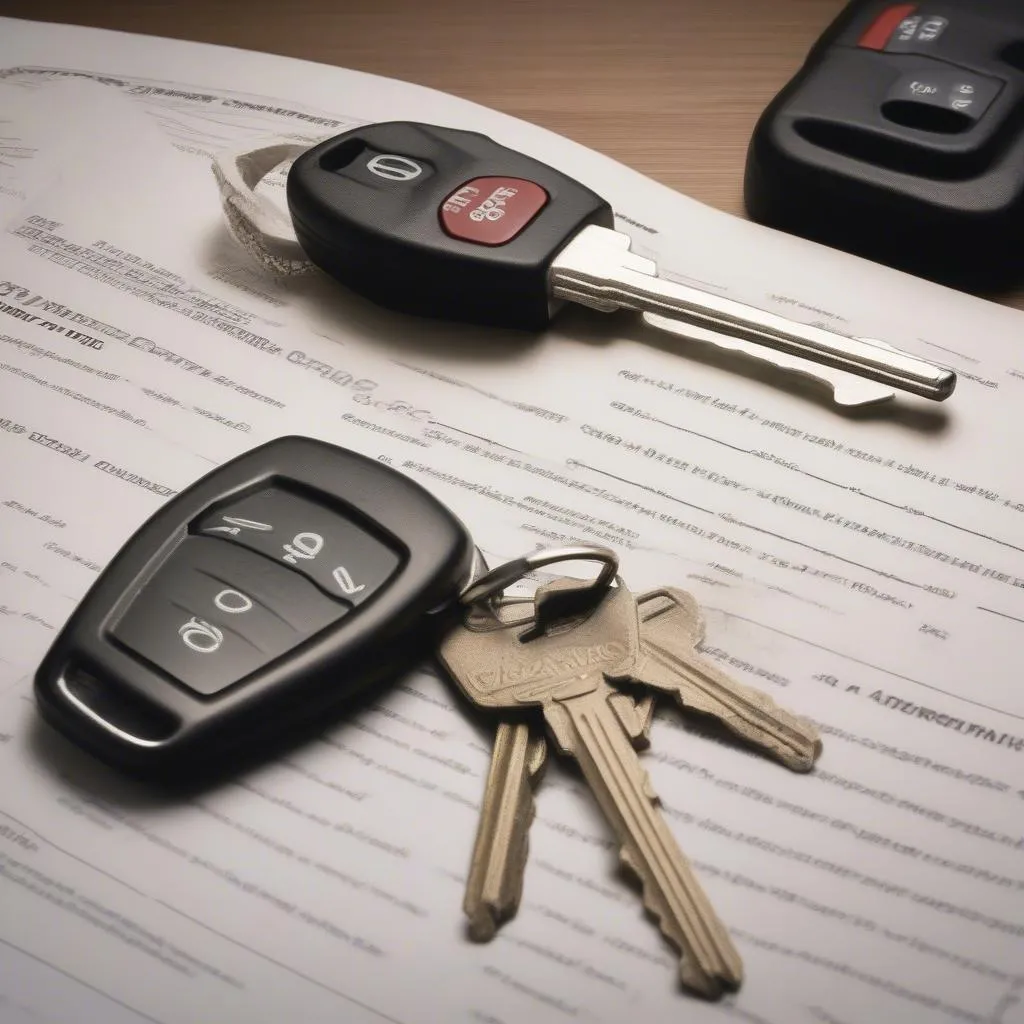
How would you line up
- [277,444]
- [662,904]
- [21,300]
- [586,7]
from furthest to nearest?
1. [586,7]
2. [21,300]
3. [277,444]
4. [662,904]

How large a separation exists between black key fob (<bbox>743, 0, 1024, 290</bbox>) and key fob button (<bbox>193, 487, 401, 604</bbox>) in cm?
28

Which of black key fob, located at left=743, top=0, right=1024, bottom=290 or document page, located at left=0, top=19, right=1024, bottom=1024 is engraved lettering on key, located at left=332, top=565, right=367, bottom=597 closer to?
document page, located at left=0, top=19, right=1024, bottom=1024

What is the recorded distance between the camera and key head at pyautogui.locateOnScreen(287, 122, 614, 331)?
0.55 meters

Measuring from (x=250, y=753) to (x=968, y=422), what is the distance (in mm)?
328

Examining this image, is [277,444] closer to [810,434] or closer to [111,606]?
[111,606]

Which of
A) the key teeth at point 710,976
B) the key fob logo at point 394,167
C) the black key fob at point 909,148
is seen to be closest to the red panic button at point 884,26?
the black key fob at point 909,148

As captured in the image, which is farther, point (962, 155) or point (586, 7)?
point (586, 7)

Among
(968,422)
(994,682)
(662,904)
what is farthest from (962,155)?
(662,904)

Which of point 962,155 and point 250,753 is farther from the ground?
point 962,155

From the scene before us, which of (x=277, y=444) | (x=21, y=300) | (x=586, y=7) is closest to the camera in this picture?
(x=277, y=444)

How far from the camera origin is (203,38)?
0.75 metres

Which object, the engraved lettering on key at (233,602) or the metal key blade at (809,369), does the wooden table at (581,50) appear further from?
the engraved lettering on key at (233,602)

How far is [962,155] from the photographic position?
1.80 feet

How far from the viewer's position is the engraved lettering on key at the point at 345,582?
1.45 ft
